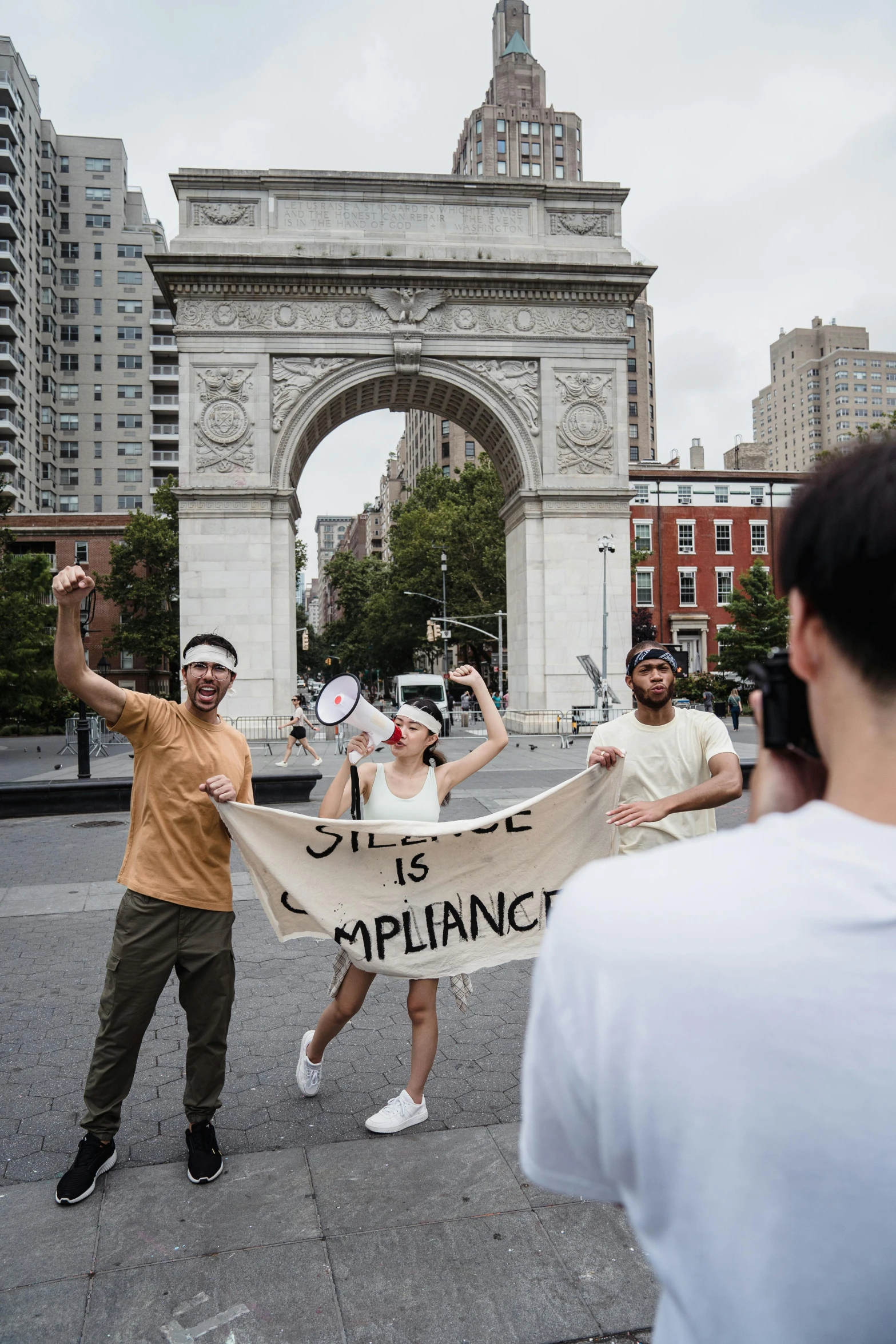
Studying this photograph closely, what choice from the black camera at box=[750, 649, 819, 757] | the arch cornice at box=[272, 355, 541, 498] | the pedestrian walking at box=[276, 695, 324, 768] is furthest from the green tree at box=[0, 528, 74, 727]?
the black camera at box=[750, 649, 819, 757]

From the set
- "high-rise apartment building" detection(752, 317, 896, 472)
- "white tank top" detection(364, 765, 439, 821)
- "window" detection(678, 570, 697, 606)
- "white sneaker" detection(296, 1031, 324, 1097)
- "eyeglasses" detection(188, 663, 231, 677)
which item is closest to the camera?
"eyeglasses" detection(188, 663, 231, 677)

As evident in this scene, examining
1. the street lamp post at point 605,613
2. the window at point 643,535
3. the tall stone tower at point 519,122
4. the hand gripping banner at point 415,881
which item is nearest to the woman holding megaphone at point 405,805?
the hand gripping banner at point 415,881

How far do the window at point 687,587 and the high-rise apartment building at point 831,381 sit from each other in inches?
4937

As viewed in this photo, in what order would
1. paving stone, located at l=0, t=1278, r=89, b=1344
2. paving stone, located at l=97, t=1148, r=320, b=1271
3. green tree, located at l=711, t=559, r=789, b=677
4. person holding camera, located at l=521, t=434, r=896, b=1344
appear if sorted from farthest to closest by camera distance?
1. green tree, located at l=711, t=559, r=789, b=677
2. paving stone, located at l=97, t=1148, r=320, b=1271
3. paving stone, located at l=0, t=1278, r=89, b=1344
4. person holding camera, located at l=521, t=434, r=896, b=1344

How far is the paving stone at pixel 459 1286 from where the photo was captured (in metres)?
2.79

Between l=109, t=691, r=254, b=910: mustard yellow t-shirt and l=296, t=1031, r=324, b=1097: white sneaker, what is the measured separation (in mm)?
1011

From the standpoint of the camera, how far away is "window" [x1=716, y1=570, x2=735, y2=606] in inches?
2335

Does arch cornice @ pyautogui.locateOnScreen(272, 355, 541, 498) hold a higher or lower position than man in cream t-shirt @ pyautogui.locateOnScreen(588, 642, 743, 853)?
higher

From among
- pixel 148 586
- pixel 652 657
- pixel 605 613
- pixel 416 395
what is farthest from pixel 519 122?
pixel 652 657

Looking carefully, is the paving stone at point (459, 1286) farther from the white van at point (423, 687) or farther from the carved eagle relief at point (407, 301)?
the white van at point (423, 687)

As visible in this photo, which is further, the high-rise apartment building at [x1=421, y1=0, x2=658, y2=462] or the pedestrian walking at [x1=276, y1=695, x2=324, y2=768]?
the high-rise apartment building at [x1=421, y1=0, x2=658, y2=462]

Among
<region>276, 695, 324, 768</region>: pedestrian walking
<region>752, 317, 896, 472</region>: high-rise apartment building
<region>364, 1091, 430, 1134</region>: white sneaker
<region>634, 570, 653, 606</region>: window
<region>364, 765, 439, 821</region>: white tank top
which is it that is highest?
<region>752, 317, 896, 472</region>: high-rise apartment building

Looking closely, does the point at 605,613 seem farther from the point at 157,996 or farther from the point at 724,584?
the point at 724,584

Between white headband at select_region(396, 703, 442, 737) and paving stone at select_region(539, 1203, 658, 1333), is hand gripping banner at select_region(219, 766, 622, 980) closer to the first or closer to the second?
white headband at select_region(396, 703, 442, 737)
